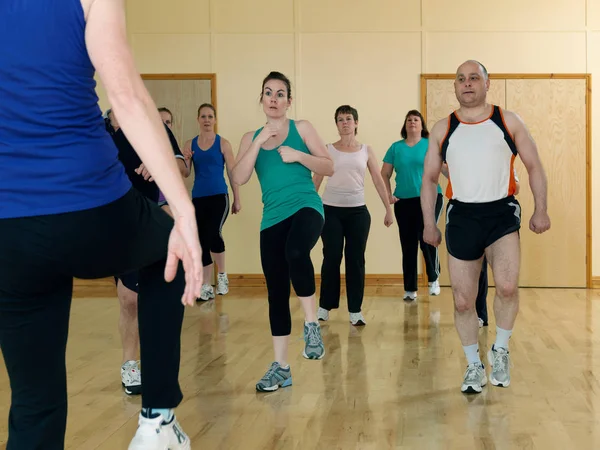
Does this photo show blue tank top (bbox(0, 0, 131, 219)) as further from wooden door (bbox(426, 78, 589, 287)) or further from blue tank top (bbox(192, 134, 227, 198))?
wooden door (bbox(426, 78, 589, 287))

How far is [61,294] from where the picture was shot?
6.25 feet

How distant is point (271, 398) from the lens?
4059 millimetres

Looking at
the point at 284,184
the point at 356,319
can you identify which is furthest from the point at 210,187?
the point at 284,184

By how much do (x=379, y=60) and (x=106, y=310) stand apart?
377 cm

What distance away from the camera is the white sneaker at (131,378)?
13.7 feet

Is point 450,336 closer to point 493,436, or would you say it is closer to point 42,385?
point 493,436

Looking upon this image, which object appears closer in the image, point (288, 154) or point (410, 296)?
point (288, 154)

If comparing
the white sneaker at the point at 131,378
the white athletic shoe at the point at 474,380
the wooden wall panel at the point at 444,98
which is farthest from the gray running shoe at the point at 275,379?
the wooden wall panel at the point at 444,98

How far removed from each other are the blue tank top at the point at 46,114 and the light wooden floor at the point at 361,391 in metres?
1.79

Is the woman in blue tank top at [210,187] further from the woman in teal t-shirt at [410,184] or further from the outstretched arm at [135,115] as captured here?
the outstretched arm at [135,115]

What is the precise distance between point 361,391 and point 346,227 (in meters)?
2.32

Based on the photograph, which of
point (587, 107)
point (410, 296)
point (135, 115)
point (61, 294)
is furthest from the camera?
point (587, 107)

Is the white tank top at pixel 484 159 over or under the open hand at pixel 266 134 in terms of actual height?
under

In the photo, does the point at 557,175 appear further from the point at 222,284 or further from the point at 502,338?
the point at 502,338
